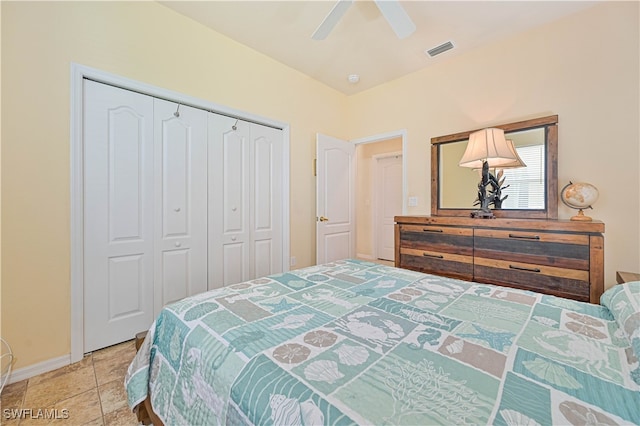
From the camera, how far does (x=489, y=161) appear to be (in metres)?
2.51

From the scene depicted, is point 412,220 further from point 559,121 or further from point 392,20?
point 392,20

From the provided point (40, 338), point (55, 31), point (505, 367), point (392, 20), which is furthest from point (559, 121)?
point (40, 338)

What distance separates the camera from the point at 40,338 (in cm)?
172

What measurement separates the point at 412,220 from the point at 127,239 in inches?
99.1

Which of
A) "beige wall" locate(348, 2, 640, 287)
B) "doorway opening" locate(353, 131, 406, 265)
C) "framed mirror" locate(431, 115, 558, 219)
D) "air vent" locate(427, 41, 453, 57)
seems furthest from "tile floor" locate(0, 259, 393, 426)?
"doorway opening" locate(353, 131, 406, 265)

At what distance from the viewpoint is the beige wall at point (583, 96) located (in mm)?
2006

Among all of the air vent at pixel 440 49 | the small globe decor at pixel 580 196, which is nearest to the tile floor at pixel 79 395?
the small globe decor at pixel 580 196

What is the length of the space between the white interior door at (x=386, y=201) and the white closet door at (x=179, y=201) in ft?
11.7

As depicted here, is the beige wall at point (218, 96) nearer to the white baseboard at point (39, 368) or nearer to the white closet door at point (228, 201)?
the white baseboard at point (39, 368)

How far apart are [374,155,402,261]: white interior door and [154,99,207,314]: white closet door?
3557mm

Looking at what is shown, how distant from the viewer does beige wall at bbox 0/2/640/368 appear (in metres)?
1.66

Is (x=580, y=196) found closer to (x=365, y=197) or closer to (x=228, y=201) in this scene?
(x=228, y=201)

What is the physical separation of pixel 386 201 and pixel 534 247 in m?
3.27

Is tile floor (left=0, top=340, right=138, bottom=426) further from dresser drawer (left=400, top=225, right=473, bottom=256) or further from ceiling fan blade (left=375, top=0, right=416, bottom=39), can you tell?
ceiling fan blade (left=375, top=0, right=416, bottom=39)
